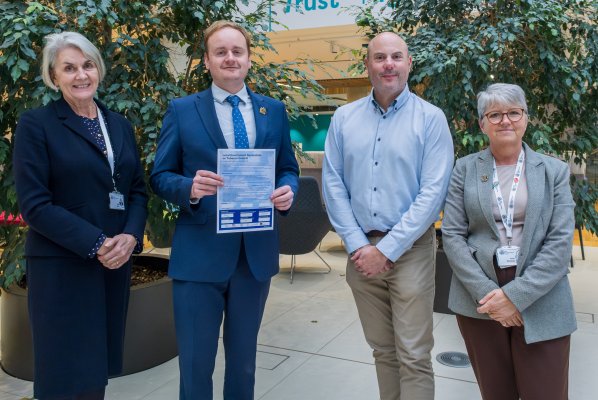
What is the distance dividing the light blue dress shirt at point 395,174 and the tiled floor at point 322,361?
1147 mm

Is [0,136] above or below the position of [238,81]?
below

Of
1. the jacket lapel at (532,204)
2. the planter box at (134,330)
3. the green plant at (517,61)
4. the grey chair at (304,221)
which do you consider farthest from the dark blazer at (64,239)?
the grey chair at (304,221)

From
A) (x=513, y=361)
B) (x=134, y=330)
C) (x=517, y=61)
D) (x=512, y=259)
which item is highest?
(x=517, y=61)

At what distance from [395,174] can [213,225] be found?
74 cm

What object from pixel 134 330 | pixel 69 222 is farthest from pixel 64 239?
pixel 134 330

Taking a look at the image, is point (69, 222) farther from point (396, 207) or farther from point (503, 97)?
point (503, 97)

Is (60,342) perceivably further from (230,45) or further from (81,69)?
(230,45)

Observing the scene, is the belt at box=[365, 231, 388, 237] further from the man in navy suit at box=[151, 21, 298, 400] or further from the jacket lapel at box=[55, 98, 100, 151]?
the jacket lapel at box=[55, 98, 100, 151]

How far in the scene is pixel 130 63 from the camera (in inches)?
110

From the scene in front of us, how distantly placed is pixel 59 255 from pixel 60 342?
31cm

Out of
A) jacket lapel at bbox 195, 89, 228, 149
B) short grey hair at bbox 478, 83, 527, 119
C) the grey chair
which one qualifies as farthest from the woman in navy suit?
the grey chair

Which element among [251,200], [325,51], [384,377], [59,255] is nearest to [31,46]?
[59,255]

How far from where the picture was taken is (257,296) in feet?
6.63

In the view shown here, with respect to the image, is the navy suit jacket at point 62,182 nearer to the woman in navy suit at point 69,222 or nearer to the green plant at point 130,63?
the woman in navy suit at point 69,222
